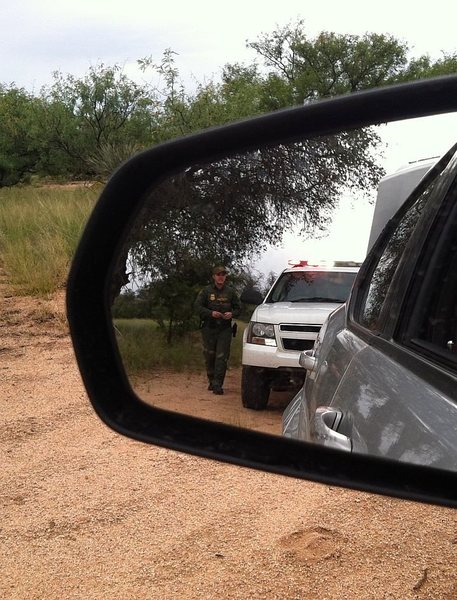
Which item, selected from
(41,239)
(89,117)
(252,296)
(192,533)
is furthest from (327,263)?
(89,117)

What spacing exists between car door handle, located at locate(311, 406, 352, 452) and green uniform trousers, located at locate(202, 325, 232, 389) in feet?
0.77

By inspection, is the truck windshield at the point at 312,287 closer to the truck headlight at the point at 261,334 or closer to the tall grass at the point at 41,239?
the truck headlight at the point at 261,334

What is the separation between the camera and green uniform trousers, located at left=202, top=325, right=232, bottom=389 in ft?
5.43

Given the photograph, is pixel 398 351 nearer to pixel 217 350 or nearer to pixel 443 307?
pixel 443 307

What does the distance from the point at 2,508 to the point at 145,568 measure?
1372 millimetres

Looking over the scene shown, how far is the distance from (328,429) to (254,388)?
0.20m

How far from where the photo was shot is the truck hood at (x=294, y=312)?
5.15ft

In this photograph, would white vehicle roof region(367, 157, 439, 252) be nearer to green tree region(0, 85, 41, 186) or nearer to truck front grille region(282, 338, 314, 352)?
truck front grille region(282, 338, 314, 352)

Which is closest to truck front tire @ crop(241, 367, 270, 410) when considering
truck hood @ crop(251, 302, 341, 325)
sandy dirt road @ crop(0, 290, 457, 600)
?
truck hood @ crop(251, 302, 341, 325)

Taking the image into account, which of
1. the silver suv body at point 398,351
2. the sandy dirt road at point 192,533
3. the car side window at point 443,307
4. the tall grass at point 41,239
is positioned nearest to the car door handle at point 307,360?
the silver suv body at point 398,351

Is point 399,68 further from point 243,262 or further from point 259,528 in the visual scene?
point 243,262

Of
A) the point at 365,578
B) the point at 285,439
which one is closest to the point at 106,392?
the point at 285,439

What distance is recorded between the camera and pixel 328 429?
1.80 meters

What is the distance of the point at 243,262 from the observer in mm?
1551
